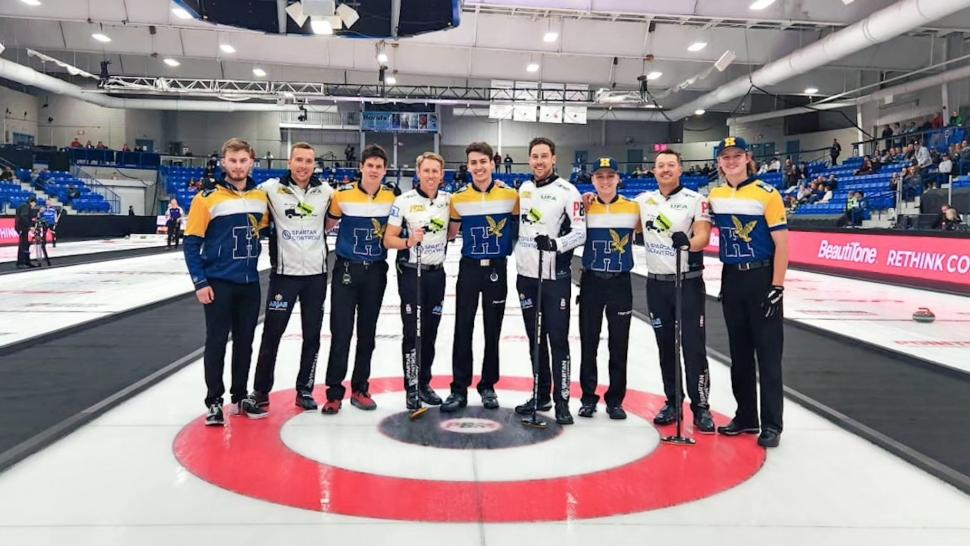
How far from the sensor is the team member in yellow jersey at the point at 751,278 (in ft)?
12.8

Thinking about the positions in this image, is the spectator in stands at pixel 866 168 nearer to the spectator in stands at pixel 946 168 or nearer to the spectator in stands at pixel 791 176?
the spectator in stands at pixel 791 176

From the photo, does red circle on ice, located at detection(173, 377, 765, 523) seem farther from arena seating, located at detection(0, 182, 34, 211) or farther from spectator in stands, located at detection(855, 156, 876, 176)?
arena seating, located at detection(0, 182, 34, 211)

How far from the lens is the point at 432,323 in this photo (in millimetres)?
4594

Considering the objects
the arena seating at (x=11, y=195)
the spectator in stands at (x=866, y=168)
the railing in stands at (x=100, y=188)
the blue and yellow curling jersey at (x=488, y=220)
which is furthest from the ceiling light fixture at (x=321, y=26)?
the railing in stands at (x=100, y=188)

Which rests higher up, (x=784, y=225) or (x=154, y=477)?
(x=784, y=225)

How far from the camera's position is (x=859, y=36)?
16.2 metres

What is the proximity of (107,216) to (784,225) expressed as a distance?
29568 millimetres

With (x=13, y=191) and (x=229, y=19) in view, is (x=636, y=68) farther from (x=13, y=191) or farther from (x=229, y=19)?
(x=13, y=191)

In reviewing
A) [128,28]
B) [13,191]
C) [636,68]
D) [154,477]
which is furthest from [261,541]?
[13,191]

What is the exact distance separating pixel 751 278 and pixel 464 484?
6.95 feet

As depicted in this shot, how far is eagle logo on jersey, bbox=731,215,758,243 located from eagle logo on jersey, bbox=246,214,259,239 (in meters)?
2.99

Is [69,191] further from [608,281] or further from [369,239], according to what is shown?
[608,281]

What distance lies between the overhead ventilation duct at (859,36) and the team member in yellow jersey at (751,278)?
12415 mm

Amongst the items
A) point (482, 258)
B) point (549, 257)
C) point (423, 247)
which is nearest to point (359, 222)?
point (423, 247)
